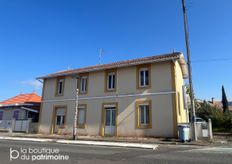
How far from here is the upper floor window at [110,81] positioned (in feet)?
65.6

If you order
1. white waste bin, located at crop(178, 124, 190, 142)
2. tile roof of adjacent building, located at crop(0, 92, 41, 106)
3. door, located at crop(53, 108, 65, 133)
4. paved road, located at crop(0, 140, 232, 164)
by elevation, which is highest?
tile roof of adjacent building, located at crop(0, 92, 41, 106)

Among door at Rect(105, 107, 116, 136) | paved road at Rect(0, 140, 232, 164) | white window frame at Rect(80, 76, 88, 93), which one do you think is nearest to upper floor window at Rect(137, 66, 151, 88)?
door at Rect(105, 107, 116, 136)

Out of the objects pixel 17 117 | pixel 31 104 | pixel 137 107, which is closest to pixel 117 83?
pixel 137 107

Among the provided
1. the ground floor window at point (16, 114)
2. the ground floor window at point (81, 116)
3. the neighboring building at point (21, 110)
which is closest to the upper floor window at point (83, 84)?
the ground floor window at point (81, 116)

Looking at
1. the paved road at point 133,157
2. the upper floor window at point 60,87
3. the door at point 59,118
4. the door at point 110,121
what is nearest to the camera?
the paved road at point 133,157

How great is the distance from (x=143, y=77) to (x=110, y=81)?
11.2ft

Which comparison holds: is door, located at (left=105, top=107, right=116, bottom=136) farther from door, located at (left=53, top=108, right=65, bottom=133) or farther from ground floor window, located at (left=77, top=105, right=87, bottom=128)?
door, located at (left=53, top=108, right=65, bottom=133)

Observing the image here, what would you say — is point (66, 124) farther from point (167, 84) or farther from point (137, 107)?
point (167, 84)

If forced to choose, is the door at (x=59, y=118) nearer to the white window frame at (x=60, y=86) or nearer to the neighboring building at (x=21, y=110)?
the white window frame at (x=60, y=86)

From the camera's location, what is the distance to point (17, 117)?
2645 cm

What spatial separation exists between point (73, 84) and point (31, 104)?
790 cm

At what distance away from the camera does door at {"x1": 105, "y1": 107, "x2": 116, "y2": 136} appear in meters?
19.0

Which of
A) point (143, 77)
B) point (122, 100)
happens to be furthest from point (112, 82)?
point (143, 77)

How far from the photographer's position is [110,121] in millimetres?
19391
